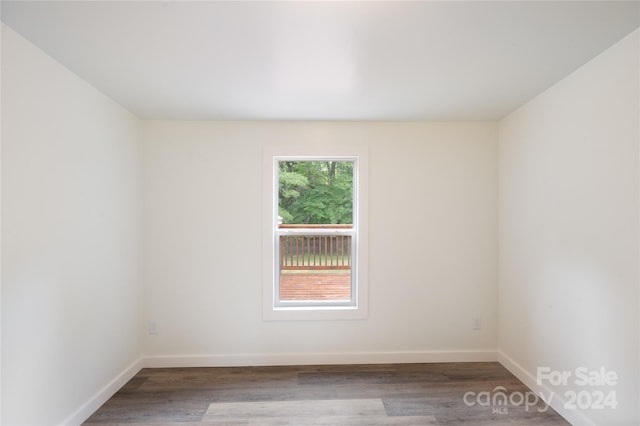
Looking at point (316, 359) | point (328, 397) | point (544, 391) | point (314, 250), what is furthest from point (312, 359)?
point (544, 391)

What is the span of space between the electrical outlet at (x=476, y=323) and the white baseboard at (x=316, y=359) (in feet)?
0.78

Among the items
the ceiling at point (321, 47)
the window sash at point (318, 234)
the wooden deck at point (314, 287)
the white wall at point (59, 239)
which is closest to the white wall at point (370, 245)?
the window sash at point (318, 234)

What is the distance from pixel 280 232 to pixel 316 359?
4.11 feet

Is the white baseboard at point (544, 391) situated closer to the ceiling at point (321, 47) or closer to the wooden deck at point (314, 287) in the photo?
the wooden deck at point (314, 287)

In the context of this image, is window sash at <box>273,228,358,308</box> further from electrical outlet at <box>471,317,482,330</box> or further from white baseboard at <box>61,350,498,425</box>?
electrical outlet at <box>471,317,482,330</box>

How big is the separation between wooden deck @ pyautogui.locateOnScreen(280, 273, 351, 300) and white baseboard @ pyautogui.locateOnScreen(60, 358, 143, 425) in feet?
4.63

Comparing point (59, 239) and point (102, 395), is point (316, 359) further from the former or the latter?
point (59, 239)

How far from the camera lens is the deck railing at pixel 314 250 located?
303 cm

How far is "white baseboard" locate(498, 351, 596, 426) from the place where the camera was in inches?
77.4

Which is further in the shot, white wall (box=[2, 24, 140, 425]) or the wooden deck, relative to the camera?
the wooden deck

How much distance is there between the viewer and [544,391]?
89.4 inches

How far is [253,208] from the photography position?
2865 millimetres

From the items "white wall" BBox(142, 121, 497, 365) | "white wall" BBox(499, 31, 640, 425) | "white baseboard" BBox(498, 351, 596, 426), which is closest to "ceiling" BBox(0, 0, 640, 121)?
"white wall" BBox(499, 31, 640, 425)

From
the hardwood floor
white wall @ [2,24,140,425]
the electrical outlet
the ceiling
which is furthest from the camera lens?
the electrical outlet
